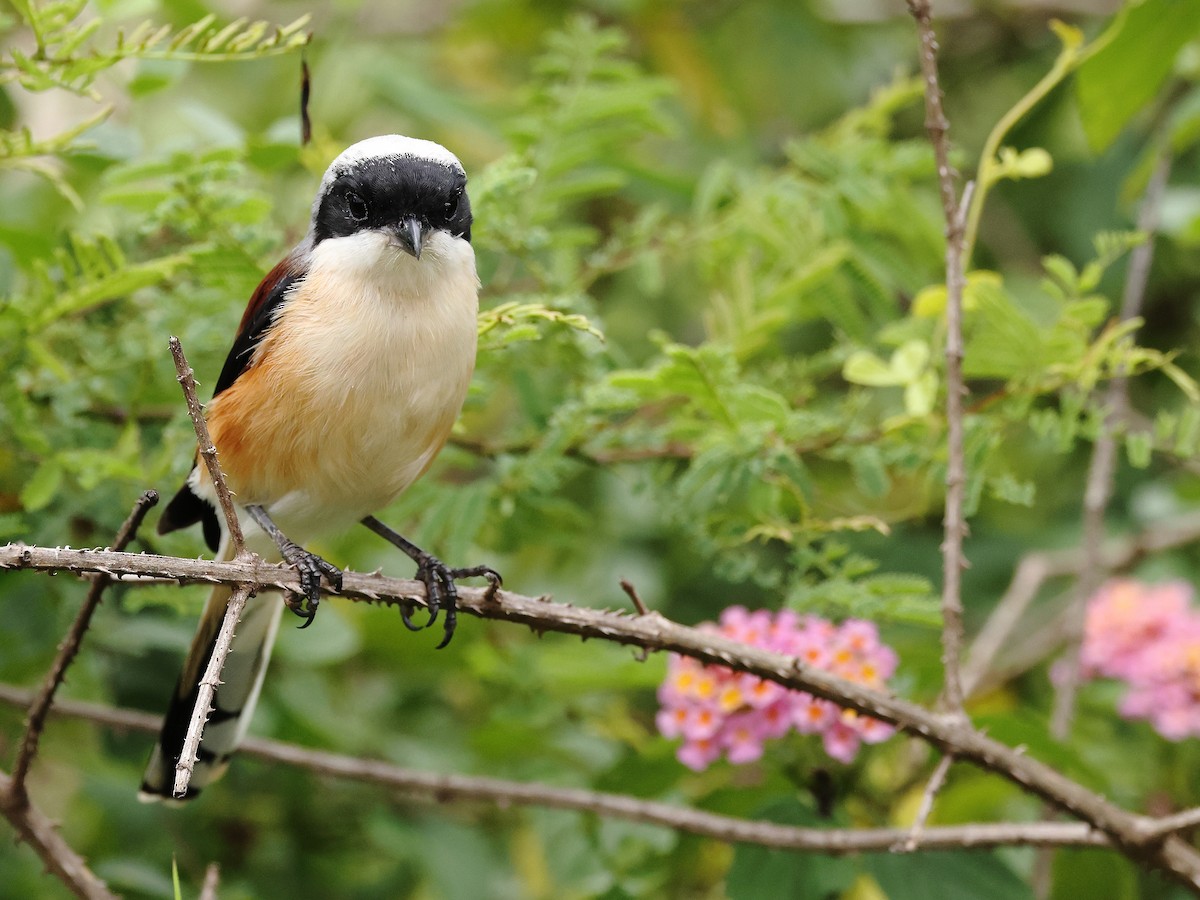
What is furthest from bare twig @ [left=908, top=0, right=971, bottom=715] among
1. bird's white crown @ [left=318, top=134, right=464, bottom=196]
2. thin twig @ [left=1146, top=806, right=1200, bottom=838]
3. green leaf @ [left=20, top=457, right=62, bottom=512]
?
green leaf @ [left=20, top=457, right=62, bottom=512]

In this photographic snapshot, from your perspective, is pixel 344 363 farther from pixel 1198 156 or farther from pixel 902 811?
pixel 1198 156

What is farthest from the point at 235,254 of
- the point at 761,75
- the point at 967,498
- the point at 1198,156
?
the point at 1198,156

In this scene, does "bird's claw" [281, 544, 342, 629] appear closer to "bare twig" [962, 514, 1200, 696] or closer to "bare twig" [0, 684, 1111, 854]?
"bare twig" [0, 684, 1111, 854]

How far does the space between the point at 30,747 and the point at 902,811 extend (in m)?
2.45

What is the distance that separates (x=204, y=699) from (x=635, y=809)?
1.46 metres

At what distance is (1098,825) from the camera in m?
2.49

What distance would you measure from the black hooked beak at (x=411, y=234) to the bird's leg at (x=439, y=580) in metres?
0.65

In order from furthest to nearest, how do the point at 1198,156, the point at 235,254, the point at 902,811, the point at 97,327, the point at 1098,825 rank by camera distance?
the point at 1198,156
the point at 902,811
the point at 97,327
the point at 235,254
the point at 1098,825

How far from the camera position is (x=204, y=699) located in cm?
180

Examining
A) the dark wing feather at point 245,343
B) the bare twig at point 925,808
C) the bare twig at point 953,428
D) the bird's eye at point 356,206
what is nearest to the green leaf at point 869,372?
the bare twig at point 953,428

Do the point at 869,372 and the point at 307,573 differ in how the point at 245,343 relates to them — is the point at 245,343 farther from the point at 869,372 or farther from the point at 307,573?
the point at 869,372

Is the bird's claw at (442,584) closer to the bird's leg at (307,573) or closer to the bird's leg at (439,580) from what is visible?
the bird's leg at (439,580)

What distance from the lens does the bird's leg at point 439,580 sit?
8.28 feet

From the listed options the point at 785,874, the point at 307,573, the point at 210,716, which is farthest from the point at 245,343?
the point at 785,874
